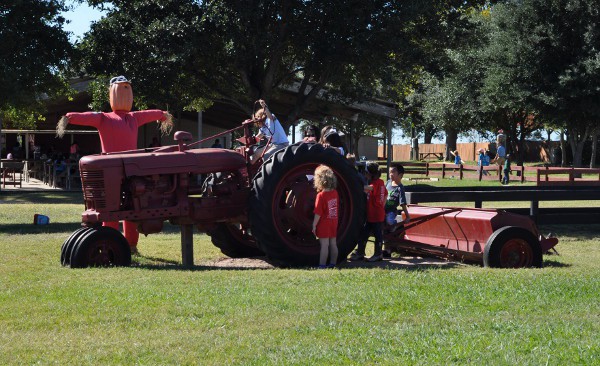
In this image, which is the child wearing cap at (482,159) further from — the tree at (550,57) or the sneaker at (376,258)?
the sneaker at (376,258)

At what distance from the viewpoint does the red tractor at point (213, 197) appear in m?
10.8

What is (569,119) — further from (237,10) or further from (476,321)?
(476,321)

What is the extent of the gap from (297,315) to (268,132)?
192 inches

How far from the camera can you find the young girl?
10906 millimetres

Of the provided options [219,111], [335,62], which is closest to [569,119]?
[219,111]

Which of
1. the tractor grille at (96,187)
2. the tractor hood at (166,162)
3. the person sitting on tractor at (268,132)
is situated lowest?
the tractor grille at (96,187)

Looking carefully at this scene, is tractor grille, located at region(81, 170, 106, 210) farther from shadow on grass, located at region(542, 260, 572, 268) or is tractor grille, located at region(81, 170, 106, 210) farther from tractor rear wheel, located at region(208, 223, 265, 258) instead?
shadow on grass, located at region(542, 260, 572, 268)

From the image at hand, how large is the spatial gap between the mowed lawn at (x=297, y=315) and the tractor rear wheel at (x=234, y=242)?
4.74 feet

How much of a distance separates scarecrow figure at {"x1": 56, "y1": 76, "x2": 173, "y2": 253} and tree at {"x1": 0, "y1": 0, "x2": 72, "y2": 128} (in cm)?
1353

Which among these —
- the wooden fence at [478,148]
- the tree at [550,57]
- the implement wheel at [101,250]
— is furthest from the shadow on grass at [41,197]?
the wooden fence at [478,148]

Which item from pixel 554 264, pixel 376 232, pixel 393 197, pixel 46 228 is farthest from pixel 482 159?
pixel 376 232

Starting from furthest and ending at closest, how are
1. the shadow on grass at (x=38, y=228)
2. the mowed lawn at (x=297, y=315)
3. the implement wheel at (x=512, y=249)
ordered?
the shadow on grass at (x=38, y=228) < the implement wheel at (x=512, y=249) < the mowed lawn at (x=297, y=315)

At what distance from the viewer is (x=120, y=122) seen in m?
12.9

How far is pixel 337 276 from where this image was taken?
9789 millimetres
